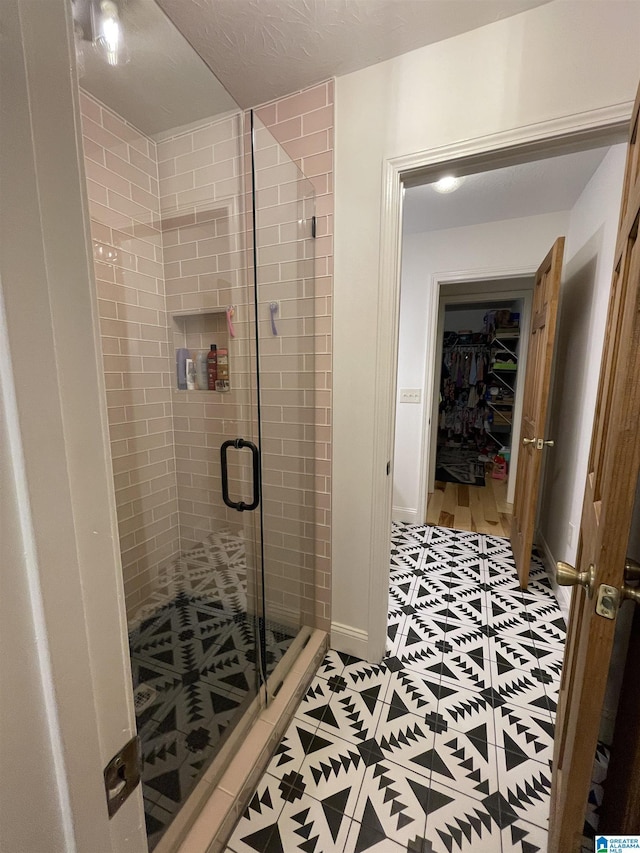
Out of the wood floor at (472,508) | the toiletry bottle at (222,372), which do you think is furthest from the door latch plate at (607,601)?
the wood floor at (472,508)

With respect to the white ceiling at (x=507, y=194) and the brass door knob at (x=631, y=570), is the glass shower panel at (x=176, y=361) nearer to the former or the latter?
the white ceiling at (x=507, y=194)

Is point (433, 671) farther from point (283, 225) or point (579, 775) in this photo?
point (283, 225)

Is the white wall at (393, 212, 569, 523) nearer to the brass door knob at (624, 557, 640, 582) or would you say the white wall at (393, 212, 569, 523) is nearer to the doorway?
the doorway

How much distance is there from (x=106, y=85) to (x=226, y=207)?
60cm

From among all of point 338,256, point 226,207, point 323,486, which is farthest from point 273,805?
point 226,207

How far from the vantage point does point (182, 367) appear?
194 centimetres

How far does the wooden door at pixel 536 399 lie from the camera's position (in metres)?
2.01

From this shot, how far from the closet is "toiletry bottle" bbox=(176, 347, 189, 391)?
374 cm

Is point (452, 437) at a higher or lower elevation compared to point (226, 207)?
lower

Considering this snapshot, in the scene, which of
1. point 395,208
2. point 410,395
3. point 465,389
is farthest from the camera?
point 465,389

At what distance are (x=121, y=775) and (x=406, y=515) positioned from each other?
9.93 feet

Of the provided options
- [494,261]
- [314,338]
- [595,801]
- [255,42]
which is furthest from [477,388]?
[255,42]

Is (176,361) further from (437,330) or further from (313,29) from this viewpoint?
(437,330)

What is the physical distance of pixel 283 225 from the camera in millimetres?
1518
